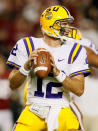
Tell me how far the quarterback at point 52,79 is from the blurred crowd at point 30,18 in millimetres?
2815

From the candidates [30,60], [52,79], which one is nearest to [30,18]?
[52,79]

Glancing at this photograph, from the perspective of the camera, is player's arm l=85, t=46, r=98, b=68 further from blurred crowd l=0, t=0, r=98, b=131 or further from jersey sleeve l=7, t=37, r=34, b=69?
blurred crowd l=0, t=0, r=98, b=131

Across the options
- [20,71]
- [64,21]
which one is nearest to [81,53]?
[64,21]

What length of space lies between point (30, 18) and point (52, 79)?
4.13m

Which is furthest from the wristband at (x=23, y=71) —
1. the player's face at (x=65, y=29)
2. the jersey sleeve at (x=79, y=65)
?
the player's face at (x=65, y=29)

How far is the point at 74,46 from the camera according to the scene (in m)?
3.12

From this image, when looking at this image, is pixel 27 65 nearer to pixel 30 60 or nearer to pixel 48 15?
pixel 30 60

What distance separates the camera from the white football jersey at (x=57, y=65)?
2996 mm

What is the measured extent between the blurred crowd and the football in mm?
3129

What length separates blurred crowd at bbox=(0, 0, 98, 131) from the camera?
645 cm

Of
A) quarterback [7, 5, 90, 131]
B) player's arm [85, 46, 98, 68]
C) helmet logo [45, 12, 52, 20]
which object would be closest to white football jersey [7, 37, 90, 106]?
quarterback [7, 5, 90, 131]

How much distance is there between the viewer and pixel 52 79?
301cm

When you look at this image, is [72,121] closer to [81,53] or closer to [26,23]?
[81,53]

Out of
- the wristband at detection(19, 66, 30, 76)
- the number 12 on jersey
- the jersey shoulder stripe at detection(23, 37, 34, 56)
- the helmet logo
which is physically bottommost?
the number 12 on jersey
